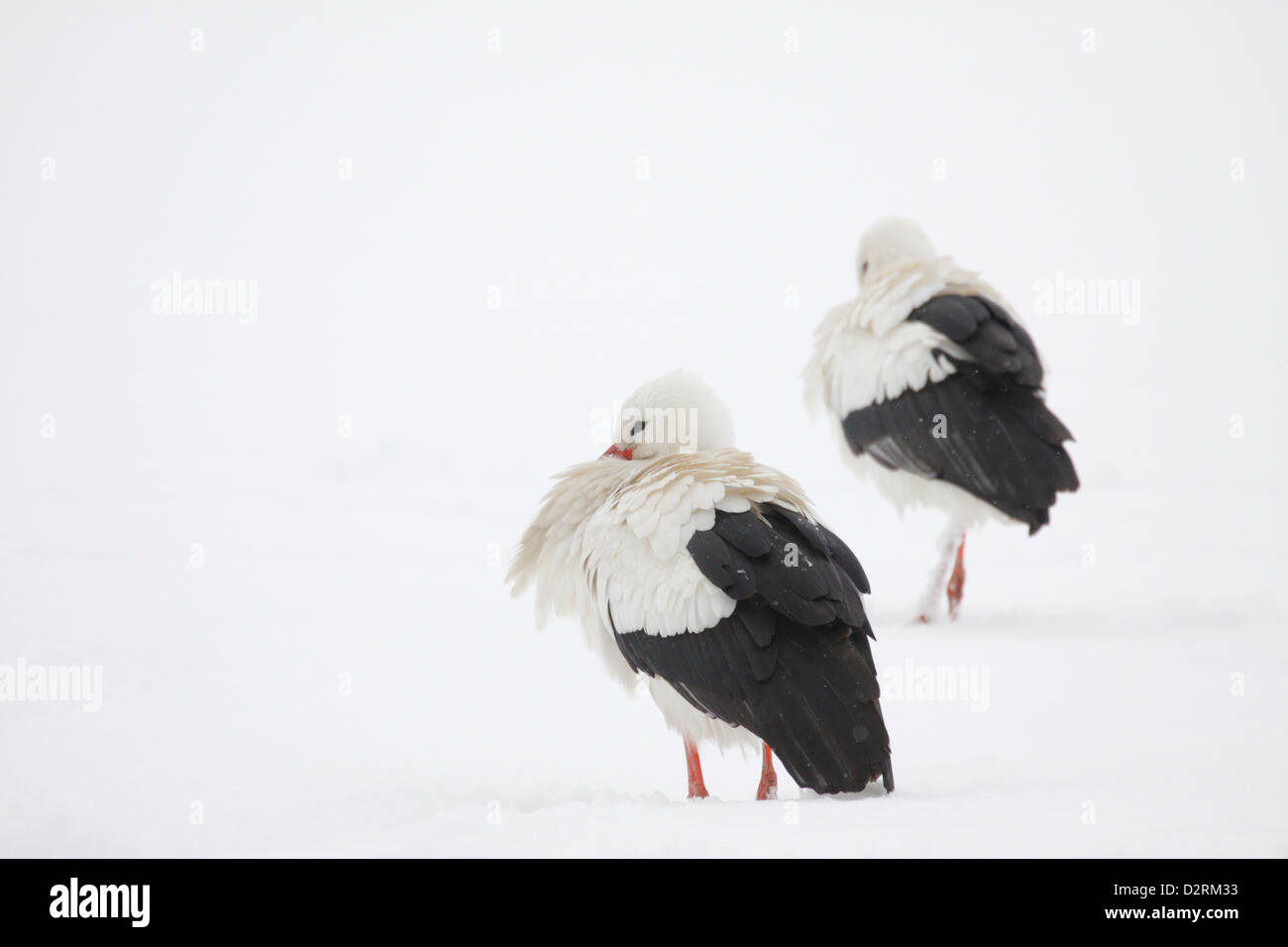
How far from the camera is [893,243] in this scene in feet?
29.0

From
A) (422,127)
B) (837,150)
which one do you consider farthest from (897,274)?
(422,127)

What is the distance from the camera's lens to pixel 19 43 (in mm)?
33281

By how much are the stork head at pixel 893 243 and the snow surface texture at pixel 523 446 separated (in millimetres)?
2203

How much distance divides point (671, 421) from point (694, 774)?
1.64m

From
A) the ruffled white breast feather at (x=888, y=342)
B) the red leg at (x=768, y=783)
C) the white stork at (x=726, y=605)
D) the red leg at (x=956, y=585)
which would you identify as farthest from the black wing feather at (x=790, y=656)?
the red leg at (x=956, y=585)

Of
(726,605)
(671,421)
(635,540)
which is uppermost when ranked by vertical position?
(671,421)

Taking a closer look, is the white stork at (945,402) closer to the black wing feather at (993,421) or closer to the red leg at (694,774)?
the black wing feather at (993,421)

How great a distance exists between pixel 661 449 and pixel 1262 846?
2997 millimetres

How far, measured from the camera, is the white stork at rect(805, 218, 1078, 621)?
687 cm

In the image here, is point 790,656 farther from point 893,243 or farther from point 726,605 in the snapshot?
point 893,243

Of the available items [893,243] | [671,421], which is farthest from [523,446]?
[671,421]

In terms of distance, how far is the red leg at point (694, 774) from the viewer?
4602 mm

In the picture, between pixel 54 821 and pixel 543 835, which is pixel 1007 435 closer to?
pixel 543 835

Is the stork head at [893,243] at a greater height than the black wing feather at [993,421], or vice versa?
the stork head at [893,243]
